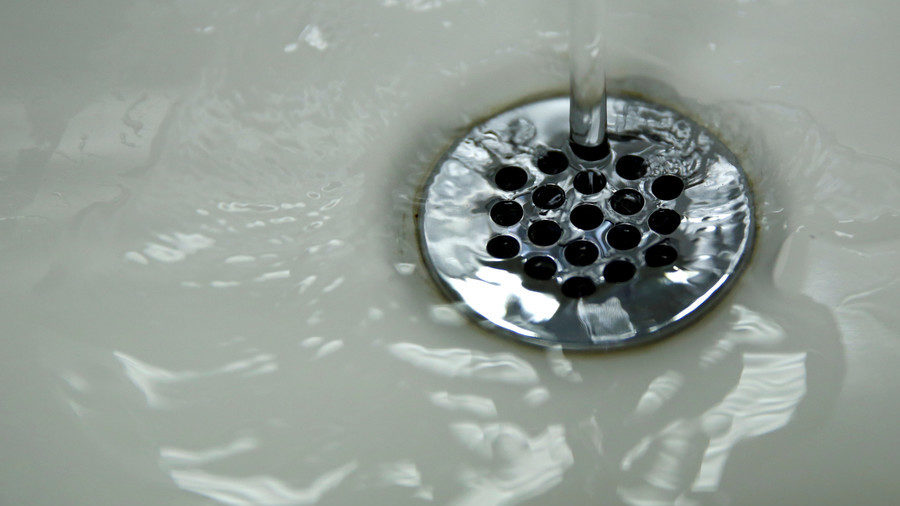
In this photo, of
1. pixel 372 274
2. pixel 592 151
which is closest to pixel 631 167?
pixel 592 151

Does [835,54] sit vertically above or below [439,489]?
above

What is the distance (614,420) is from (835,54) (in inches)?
9.3

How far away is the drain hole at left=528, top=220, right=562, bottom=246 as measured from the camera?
43 cm

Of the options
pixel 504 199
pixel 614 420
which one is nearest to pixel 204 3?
pixel 504 199

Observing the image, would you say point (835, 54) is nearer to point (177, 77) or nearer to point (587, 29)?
point (587, 29)

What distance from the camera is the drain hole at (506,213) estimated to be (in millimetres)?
440

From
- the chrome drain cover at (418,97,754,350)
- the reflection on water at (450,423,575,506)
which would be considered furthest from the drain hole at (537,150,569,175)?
the reflection on water at (450,423,575,506)

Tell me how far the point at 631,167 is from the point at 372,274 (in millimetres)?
138

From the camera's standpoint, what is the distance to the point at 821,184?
1.40 ft

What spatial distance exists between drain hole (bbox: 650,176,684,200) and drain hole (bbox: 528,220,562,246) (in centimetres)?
5

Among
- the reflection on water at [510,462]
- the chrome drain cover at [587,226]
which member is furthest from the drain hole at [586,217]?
the reflection on water at [510,462]

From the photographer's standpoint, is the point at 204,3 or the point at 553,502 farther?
the point at 204,3

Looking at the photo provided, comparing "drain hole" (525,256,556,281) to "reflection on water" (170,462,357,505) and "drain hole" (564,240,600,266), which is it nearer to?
"drain hole" (564,240,600,266)

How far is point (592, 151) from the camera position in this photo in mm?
456
